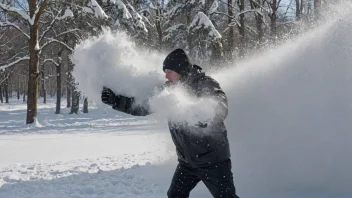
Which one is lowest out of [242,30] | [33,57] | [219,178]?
[219,178]

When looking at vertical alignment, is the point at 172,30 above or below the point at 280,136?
above

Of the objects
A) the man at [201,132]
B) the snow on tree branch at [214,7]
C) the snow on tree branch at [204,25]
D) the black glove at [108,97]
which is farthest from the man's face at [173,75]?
the snow on tree branch at [214,7]

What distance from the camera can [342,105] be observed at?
511 centimetres

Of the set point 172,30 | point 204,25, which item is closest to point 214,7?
point 204,25

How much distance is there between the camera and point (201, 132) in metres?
2.99

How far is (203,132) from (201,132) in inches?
0.6

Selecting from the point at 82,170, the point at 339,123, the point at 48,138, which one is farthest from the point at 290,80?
the point at 48,138

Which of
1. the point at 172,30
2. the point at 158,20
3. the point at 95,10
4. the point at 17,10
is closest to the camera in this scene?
the point at 17,10

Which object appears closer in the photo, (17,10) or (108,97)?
(108,97)

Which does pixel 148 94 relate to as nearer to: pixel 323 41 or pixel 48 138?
pixel 323 41

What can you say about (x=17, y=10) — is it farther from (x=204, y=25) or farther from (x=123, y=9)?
(x=204, y=25)

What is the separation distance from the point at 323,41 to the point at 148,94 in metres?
3.24

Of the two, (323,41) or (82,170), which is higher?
(323,41)

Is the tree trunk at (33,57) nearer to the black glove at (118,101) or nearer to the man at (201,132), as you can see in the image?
the black glove at (118,101)
